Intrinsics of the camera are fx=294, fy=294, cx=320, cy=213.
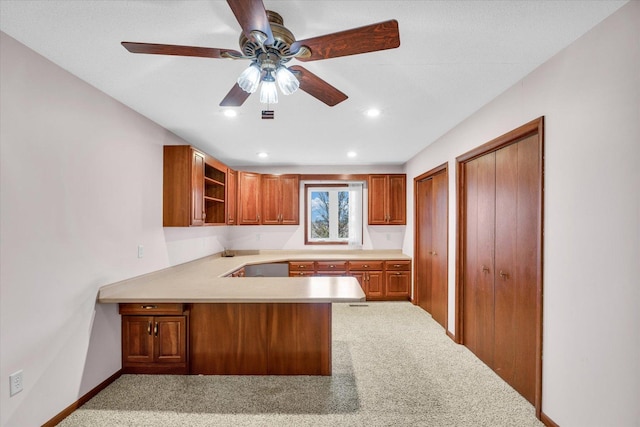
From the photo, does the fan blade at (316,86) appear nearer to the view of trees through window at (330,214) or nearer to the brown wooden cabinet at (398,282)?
the brown wooden cabinet at (398,282)

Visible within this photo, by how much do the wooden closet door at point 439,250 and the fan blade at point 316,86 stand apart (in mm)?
2351

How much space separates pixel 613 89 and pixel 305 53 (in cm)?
159

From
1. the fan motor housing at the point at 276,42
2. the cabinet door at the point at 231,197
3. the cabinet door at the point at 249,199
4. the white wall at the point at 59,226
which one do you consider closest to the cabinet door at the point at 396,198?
the cabinet door at the point at 249,199

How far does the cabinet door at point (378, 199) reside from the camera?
532 cm

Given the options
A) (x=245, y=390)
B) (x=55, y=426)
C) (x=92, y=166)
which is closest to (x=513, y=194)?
(x=245, y=390)

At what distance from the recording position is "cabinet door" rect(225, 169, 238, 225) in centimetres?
447

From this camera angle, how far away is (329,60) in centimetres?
189

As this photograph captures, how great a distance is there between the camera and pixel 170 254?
3416 mm

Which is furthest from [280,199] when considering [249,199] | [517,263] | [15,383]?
[15,383]

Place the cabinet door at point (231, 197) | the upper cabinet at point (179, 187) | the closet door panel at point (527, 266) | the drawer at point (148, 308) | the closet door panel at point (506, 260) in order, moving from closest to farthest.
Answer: the closet door panel at point (527, 266) < the closet door panel at point (506, 260) < the drawer at point (148, 308) < the upper cabinet at point (179, 187) < the cabinet door at point (231, 197)

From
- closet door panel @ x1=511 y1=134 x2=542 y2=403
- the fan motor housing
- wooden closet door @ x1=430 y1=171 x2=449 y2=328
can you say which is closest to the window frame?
wooden closet door @ x1=430 y1=171 x2=449 y2=328

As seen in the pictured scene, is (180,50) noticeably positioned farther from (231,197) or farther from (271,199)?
(271,199)

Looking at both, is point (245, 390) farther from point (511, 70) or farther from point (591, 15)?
point (591, 15)

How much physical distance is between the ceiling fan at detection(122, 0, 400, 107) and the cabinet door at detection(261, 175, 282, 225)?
11.9 ft
